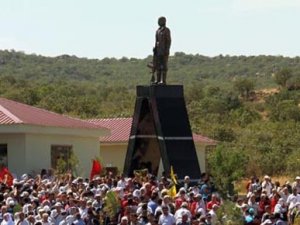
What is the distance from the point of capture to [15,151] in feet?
126

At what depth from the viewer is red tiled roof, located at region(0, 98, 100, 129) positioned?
126 ft

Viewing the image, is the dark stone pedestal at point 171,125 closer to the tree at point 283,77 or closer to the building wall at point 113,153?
the building wall at point 113,153

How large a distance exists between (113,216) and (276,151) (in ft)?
125

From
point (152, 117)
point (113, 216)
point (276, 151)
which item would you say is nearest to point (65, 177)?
point (152, 117)

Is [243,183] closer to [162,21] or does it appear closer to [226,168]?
[226,168]

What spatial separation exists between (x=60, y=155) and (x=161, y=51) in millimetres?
10674

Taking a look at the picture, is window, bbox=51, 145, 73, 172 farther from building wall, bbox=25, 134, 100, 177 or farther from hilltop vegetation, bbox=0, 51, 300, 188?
hilltop vegetation, bbox=0, 51, 300, 188

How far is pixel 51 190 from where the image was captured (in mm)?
25891

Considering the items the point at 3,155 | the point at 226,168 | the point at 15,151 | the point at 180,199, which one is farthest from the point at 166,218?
the point at 226,168

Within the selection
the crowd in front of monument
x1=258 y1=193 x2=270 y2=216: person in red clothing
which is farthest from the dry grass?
x1=258 y1=193 x2=270 y2=216: person in red clothing

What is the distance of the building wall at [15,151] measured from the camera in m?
38.2

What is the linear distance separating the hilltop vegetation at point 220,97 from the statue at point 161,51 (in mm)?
11826

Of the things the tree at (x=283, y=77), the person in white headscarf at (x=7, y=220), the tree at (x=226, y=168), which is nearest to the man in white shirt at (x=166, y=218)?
the person in white headscarf at (x=7, y=220)

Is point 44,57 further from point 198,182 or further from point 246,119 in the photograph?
point 198,182
